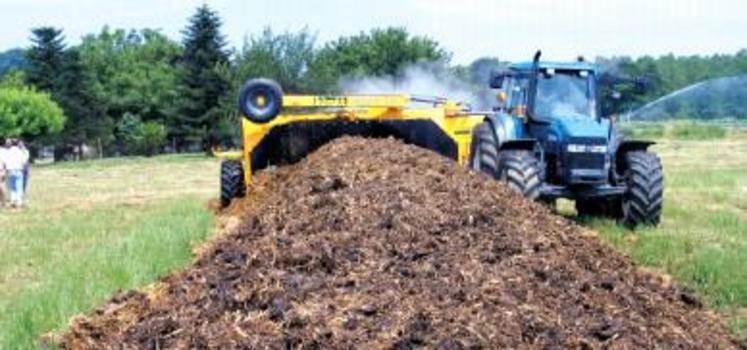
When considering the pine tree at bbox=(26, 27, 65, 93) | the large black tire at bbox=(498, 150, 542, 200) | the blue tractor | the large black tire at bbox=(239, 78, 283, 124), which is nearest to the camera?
the large black tire at bbox=(498, 150, 542, 200)

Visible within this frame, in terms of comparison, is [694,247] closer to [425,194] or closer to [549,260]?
[425,194]

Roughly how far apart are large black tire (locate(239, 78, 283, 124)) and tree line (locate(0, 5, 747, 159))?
29877mm

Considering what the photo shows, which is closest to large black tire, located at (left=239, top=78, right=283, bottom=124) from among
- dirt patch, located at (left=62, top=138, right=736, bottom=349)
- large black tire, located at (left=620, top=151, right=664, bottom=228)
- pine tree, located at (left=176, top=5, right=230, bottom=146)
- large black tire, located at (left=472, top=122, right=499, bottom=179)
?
large black tire, located at (left=472, top=122, right=499, bottom=179)

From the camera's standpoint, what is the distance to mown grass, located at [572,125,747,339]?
30.1ft

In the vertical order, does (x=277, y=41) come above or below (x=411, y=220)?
above

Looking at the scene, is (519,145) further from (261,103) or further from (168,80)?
(168,80)

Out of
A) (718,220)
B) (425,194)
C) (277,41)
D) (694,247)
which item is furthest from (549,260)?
(277,41)

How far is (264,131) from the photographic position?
1620 cm

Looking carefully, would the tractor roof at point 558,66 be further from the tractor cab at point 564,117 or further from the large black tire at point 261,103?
the large black tire at point 261,103

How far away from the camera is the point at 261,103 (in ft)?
53.2

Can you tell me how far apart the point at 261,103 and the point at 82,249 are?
3958 mm

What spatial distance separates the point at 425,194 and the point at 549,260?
2.21m

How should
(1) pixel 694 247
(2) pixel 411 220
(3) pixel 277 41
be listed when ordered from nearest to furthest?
(2) pixel 411 220 < (1) pixel 694 247 < (3) pixel 277 41

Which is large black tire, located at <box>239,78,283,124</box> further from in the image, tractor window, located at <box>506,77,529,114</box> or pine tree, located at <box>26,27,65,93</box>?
pine tree, located at <box>26,27,65,93</box>
